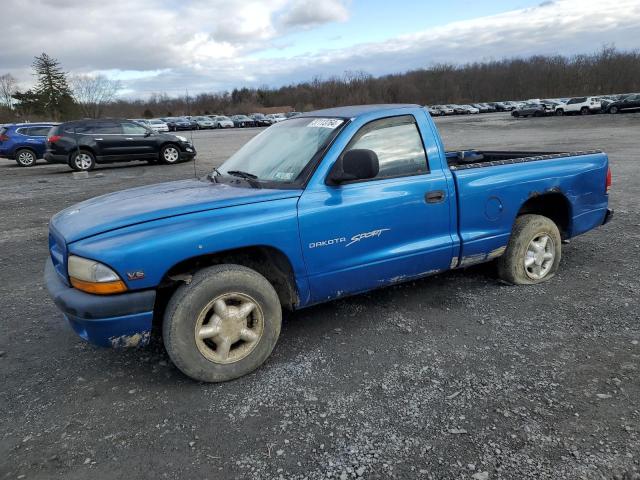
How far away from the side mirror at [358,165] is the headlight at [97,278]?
1.59 m

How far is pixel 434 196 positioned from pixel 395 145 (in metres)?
0.51

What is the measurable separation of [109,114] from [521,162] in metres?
84.5

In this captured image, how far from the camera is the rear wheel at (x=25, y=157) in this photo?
1862cm

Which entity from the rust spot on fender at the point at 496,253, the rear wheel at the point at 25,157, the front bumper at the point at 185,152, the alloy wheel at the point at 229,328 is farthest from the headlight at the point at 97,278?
the rear wheel at the point at 25,157

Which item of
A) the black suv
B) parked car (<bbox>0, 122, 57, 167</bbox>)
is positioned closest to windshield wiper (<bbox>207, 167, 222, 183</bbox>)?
the black suv

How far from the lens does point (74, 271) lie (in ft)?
9.66

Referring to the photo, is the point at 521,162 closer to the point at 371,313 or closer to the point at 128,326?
the point at 371,313

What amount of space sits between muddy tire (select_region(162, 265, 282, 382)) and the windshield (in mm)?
889

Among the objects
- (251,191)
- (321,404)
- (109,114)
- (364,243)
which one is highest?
(109,114)

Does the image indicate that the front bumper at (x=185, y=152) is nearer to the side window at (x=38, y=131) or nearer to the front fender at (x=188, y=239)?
the side window at (x=38, y=131)

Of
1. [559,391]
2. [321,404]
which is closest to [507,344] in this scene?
[559,391]

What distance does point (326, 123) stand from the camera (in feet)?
12.6

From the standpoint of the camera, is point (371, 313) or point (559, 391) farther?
point (371, 313)

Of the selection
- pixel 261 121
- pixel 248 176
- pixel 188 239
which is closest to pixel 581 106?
pixel 261 121
